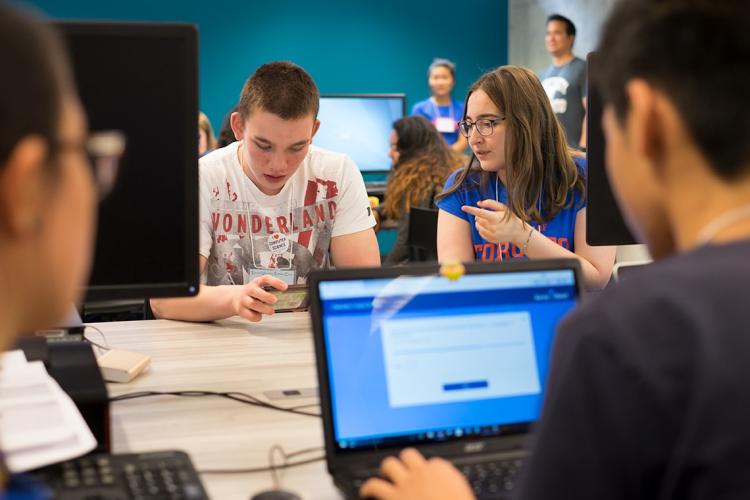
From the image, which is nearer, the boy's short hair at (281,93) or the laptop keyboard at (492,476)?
the laptop keyboard at (492,476)

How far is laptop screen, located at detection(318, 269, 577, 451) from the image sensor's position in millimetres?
1185

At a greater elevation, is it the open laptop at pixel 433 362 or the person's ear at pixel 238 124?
the person's ear at pixel 238 124

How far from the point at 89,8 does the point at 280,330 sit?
6102mm

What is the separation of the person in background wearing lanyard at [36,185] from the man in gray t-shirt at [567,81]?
5.57 metres

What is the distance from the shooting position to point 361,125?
259 inches

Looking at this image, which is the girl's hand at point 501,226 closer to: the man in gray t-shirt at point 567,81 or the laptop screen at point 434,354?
the laptop screen at point 434,354

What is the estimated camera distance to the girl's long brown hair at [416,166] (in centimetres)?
461

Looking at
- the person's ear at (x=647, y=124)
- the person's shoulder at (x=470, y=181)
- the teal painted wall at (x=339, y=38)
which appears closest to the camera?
the person's ear at (x=647, y=124)

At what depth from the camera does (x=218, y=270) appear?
7.96ft

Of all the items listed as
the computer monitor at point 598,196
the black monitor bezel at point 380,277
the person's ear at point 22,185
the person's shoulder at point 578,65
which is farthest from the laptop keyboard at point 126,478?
the person's shoulder at point 578,65

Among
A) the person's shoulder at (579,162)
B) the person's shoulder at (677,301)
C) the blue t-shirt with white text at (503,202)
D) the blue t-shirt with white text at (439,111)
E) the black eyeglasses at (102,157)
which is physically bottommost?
the blue t-shirt with white text at (503,202)

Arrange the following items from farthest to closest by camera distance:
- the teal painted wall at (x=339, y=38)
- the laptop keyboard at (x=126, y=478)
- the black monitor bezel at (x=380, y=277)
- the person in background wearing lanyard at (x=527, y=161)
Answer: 1. the teal painted wall at (x=339, y=38)
2. the person in background wearing lanyard at (x=527, y=161)
3. the black monitor bezel at (x=380, y=277)
4. the laptop keyboard at (x=126, y=478)

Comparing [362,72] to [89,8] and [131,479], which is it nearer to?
[89,8]

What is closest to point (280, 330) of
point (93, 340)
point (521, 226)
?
point (93, 340)
